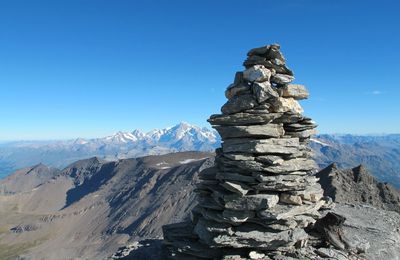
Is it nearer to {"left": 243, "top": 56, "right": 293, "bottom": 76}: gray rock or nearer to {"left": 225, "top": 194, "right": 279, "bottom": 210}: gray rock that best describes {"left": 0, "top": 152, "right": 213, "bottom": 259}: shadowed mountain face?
{"left": 225, "top": 194, "right": 279, "bottom": 210}: gray rock

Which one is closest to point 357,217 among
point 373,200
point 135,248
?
point 135,248

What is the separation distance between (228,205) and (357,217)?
628 inches

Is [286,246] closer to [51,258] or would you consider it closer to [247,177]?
[247,177]

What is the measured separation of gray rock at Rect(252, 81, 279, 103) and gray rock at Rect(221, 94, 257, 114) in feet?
1.55

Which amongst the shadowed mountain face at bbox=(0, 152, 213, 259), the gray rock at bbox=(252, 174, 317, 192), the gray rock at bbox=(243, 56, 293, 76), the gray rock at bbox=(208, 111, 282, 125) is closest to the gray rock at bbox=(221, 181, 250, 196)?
the gray rock at bbox=(252, 174, 317, 192)

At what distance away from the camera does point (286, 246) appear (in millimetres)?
24250

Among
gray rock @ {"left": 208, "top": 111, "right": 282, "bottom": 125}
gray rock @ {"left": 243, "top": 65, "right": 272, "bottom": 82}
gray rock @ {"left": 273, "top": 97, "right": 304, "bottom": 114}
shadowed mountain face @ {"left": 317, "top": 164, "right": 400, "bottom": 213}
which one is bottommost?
shadowed mountain face @ {"left": 317, "top": 164, "right": 400, "bottom": 213}

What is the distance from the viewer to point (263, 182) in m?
23.9

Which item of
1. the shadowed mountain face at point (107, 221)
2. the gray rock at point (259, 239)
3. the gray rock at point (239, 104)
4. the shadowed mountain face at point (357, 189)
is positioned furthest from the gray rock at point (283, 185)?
the shadowed mountain face at point (107, 221)

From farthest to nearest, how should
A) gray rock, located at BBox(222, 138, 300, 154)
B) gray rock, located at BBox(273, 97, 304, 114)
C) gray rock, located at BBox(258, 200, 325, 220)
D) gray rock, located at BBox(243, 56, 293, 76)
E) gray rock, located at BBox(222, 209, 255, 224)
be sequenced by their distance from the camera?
gray rock, located at BBox(243, 56, 293, 76) → gray rock, located at BBox(273, 97, 304, 114) → gray rock, located at BBox(222, 138, 300, 154) → gray rock, located at BBox(222, 209, 255, 224) → gray rock, located at BBox(258, 200, 325, 220)

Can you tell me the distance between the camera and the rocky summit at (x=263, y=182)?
938 inches

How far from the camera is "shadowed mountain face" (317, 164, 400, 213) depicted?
5419 centimetres

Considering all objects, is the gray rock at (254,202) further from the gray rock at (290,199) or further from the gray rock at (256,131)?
the gray rock at (256,131)

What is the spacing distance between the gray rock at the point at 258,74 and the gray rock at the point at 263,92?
1.24 feet
